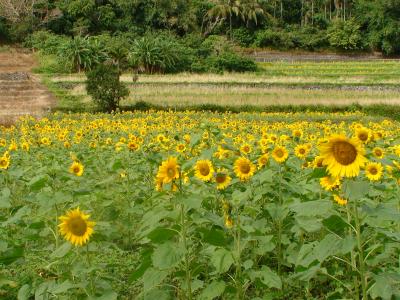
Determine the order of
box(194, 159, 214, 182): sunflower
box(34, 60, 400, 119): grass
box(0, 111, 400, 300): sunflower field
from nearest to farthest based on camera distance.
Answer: box(0, 111, 400, 300): sunflower field
box(194, 159, 214, 182): sunflower
box(34, 60, 400, 119): grass

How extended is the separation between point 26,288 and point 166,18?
1404 inches

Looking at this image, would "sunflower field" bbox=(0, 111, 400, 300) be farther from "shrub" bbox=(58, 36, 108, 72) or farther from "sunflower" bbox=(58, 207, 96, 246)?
"shrub" bbox=(58, 36, 108, 72)

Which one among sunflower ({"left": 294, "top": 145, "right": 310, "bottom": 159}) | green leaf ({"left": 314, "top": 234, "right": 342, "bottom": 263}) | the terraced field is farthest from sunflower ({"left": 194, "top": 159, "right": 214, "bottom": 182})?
the terraced field

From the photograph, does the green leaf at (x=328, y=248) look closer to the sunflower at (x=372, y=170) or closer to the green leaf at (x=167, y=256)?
the green leaf at (x=167, y=256)

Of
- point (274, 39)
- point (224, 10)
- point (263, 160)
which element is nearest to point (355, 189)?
point (263, 160)

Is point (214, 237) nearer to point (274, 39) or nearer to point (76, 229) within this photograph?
point (76, 229)

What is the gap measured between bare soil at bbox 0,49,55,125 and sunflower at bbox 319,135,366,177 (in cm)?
1386

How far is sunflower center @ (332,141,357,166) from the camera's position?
1.76 m

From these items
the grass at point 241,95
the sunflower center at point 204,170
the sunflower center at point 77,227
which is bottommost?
the grass at point 241,95

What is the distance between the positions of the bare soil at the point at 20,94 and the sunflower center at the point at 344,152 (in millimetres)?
13868

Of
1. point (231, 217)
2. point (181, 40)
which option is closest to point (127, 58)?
point (181, 40)

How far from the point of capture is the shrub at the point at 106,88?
1698 cm

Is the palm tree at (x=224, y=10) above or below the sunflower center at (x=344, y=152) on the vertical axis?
above

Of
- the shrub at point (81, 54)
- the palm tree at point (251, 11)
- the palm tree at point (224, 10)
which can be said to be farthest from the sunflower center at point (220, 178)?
the palm tree at point (251, 11)
